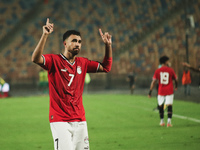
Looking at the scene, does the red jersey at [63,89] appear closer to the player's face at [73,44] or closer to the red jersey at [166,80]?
the player's face at [73,44]

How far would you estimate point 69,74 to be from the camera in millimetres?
4945

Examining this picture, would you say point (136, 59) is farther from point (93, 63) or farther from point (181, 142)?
point (93, 63)

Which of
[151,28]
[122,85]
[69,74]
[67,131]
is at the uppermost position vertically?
[151,28]

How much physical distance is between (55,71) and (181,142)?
5081 mm

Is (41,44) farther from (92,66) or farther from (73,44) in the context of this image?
(92,66)

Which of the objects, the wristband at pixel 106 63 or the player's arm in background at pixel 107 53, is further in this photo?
the wristband at pixel 106 63

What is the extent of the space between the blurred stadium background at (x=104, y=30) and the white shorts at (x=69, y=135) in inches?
1326

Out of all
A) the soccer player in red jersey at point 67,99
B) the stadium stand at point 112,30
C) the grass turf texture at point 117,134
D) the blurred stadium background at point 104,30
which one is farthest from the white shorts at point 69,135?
the stadium stand at point 112,30

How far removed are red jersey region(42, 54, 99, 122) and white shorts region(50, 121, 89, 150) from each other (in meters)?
0.07

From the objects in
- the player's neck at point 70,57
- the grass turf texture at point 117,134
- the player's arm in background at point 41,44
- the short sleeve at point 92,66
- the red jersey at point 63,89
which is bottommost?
the grass turf texture at point 117,134

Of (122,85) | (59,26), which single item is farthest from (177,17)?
(59,26)

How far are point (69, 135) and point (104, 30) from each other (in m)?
38.1

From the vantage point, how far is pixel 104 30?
4244cm

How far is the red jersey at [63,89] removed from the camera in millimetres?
4840
